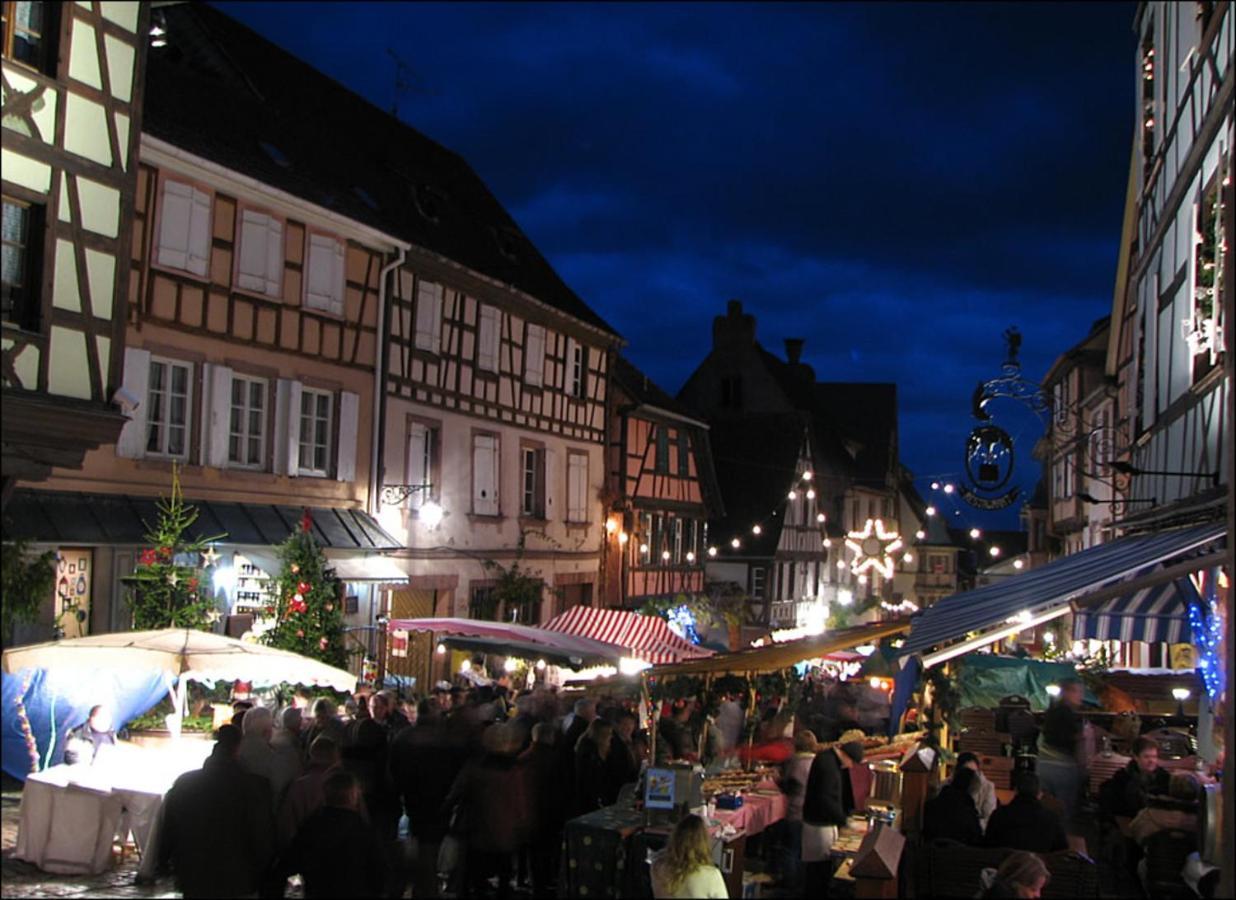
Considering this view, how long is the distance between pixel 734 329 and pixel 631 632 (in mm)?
31259

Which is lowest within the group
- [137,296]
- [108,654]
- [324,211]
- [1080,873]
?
[1080,873]

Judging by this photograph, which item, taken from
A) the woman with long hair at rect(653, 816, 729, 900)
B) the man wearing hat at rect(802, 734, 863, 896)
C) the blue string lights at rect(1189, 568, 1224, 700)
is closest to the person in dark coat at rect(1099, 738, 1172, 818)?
the blue string lights at rect(1189, 568, 1224, 700)

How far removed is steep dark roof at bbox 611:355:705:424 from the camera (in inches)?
1206

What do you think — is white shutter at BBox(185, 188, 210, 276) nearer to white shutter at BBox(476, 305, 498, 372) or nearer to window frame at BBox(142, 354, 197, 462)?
window frame at BBox(142, 354, 197, 462)

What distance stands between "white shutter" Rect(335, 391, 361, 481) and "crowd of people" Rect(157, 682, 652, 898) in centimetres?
807

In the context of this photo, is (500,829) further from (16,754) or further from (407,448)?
(407,448)

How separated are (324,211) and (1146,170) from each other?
37.8ft

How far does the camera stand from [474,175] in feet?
97.8

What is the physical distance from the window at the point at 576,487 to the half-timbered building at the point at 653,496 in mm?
1441

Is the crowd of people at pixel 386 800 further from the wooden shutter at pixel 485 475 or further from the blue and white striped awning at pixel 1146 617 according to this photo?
the wooden shutter at pixel 485 475

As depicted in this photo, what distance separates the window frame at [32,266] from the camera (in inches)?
459

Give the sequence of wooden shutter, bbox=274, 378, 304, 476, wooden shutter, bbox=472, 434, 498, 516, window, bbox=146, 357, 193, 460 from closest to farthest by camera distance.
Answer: window, bbox=146, 357, 193, 460 < wooden shutter, bbox=274, 378, 304, 476 < wooden shutter, bbox=472, 434, 498, 516

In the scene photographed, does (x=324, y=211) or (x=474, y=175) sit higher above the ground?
(x=474, y=175)

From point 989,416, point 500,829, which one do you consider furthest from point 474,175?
point 500,829
